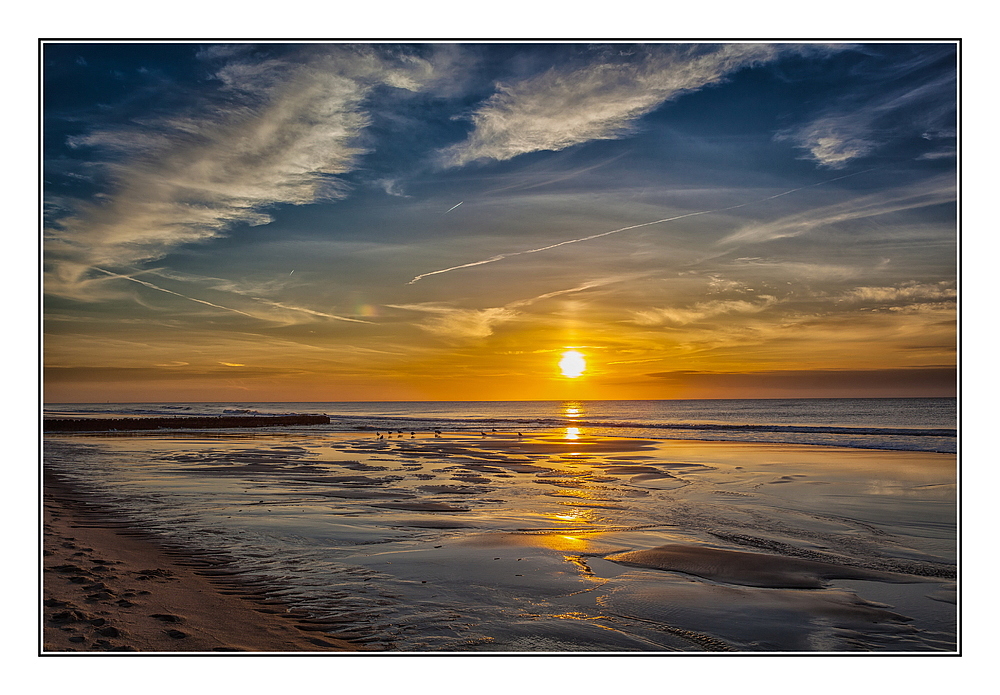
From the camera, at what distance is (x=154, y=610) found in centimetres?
623

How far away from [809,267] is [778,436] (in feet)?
83.4

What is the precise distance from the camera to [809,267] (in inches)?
485

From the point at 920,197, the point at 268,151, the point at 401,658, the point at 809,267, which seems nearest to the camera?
the point at 401,658

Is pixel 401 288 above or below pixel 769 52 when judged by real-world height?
below

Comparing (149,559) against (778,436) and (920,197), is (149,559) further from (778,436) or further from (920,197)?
(778,436)

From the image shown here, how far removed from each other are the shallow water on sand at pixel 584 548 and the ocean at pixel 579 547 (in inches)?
1.2

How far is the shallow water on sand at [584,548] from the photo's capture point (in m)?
5.89

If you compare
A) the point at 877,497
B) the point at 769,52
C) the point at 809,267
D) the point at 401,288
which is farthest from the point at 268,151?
the point at 877,497

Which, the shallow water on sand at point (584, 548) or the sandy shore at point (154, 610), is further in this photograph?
the shallow water on sand at point (584, 548)

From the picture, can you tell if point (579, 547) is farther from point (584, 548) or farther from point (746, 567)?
point (746, 567)

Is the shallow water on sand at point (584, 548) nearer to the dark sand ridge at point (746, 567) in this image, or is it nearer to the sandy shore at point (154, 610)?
the dark sand ridge at point (746, 567)

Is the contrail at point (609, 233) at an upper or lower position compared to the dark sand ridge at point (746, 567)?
Answer: upper

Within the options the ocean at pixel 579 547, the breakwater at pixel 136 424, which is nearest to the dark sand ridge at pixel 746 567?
the ocean at pixel 579 547

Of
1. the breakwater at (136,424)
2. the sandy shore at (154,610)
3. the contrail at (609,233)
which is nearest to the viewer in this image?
the sandy shore at (154,610)
